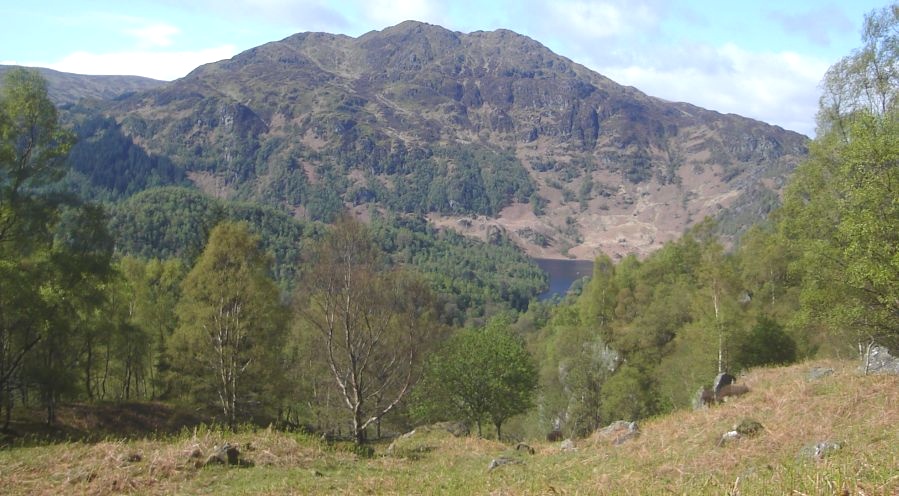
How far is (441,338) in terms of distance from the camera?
133 ft

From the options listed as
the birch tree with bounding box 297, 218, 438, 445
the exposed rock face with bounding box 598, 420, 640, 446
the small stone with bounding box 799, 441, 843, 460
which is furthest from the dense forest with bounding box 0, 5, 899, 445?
the exposed rock face with bounding box 598, 420, 640, 446

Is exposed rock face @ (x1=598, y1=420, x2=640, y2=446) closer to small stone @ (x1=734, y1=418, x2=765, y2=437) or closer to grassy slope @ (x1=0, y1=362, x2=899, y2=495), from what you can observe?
grassy slope @ (x1=0, y1=362, x2=899, y2=495)

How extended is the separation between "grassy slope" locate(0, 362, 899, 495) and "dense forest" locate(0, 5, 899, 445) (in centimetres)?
487

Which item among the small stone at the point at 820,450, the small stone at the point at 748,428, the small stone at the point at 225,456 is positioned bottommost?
the small stone at the point at 225,456

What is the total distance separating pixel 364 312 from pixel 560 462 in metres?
12.5

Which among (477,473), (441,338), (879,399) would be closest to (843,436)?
(879,399)

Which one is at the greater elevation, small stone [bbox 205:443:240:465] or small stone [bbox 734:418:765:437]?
small stone [bbox 734:418:765:437]

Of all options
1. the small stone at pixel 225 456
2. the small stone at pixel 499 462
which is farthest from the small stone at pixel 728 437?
the small stone at pixel 225 456

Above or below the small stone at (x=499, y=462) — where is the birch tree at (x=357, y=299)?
above

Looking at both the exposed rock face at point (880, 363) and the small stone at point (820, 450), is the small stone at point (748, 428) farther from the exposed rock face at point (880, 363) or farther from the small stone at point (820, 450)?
the exposed rock face at point (880, 363)

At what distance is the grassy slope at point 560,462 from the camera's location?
1035cm

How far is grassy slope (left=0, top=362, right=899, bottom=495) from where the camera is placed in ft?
34.0

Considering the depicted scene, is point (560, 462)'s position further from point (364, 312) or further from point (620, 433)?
point (364, 312)

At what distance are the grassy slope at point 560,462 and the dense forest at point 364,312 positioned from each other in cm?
487
